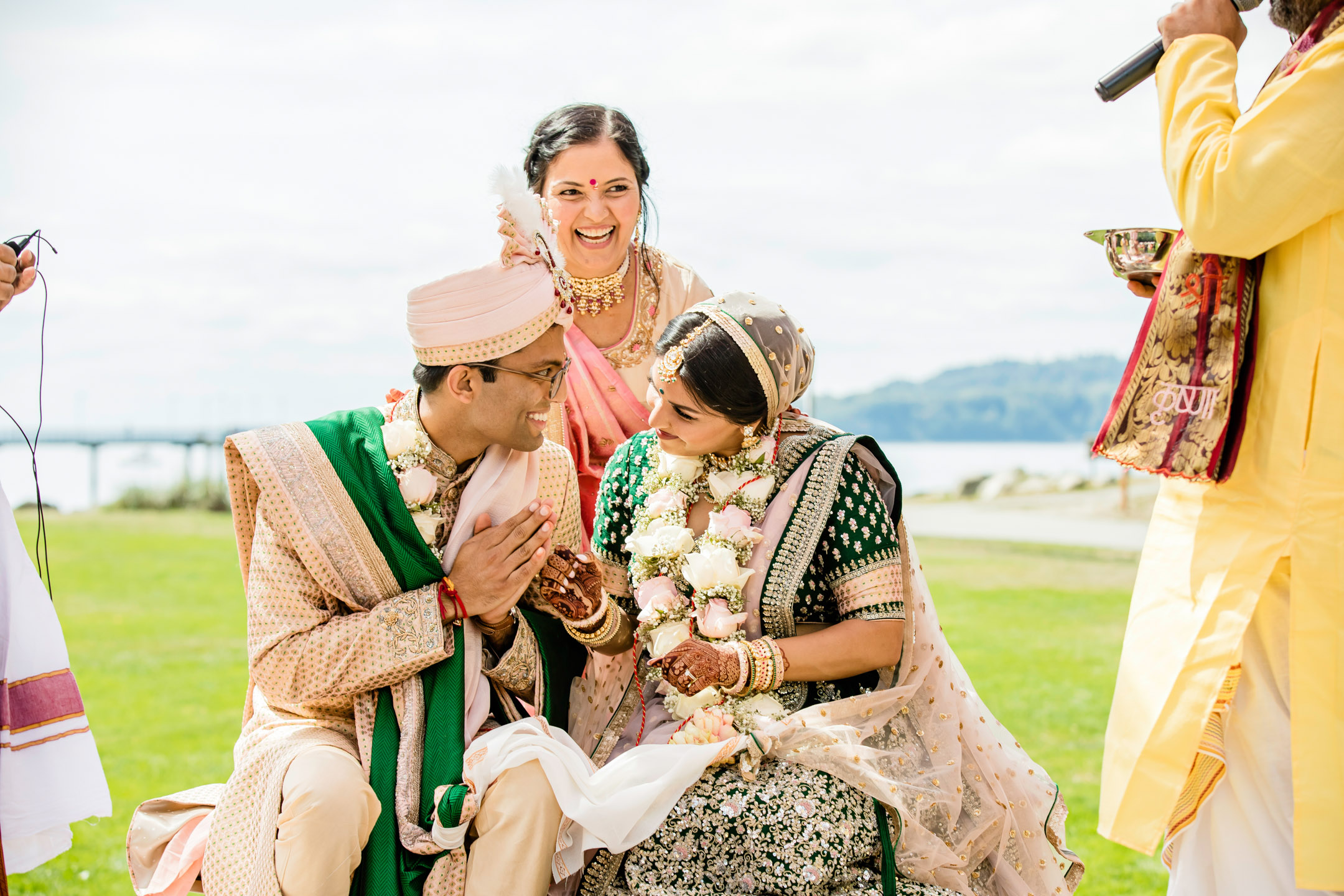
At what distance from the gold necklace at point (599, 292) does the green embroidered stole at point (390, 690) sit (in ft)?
3.78

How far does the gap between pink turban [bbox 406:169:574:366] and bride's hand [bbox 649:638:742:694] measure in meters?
0.95

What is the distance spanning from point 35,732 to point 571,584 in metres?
1.37

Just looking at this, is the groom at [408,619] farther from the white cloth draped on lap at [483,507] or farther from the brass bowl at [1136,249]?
the brass bowl at [1136,249]

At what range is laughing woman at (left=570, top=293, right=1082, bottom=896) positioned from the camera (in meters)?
2.75

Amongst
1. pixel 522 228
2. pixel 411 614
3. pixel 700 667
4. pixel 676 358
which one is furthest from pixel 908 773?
pixel 522 228

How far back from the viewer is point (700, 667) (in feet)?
9.29

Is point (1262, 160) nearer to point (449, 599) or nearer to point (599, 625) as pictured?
point (599, 625)

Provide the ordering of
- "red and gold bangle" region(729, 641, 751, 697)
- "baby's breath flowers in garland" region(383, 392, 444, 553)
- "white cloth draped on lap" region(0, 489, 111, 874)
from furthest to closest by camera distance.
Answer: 1. "baby's breath flowers in garland" region(383, 392, 444, 553)
2. "red and gold bangle" region(729, 641, 751, 697)
3. "white cloth draped on lap" region(0, 489, 111, 874)

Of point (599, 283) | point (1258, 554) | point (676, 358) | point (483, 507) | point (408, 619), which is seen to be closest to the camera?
point (1258, 554)

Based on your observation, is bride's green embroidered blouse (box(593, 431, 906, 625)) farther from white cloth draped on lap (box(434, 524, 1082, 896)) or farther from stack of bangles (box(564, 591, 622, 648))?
stack of bangles (box(564, 591, 622, 648))

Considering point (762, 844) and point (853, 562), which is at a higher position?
point (853, 562)

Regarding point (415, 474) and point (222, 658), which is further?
point (222, 658)

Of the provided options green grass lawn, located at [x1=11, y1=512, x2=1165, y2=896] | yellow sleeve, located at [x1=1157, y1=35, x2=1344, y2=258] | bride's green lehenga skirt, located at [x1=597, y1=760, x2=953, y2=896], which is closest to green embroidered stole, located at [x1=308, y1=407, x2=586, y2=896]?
bride's green lehenga skirt, located at [x1=597, y1=760, x2=953, y2=896]

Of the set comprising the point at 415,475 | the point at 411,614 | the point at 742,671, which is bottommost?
the point at 742,671
